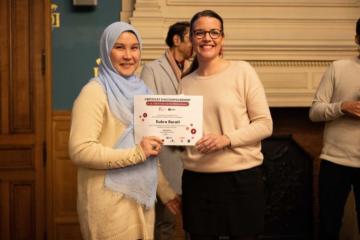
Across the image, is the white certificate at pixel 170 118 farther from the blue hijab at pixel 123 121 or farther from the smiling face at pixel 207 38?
the smiling face at pixel 207 38

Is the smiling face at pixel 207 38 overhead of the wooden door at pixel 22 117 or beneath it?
overhead

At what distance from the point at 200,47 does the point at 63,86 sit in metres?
2.02

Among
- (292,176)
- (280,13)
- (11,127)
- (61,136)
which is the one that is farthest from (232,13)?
(11,127)

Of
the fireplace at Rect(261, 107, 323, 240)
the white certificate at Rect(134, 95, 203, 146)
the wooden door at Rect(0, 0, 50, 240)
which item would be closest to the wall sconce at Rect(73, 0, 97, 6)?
the wooden door at Rect(0, 0, 50, 240)

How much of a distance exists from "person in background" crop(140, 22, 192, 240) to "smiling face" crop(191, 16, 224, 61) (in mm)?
780

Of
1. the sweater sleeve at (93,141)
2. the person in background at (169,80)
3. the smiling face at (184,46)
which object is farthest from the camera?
the smiling face at (184,46)

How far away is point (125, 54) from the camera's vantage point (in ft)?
5.93

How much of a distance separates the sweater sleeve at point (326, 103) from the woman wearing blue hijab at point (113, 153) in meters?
1.12

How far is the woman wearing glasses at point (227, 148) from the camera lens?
192 centimetres

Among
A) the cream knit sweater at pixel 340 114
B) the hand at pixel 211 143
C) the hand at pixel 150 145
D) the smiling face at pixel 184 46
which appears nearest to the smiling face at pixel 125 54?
the hand at pixel 150 145

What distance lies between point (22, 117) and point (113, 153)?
2.19m

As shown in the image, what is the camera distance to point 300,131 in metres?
3.89

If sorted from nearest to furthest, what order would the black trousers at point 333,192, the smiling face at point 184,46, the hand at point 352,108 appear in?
the hand at point 352,108 < the black trousers at point 333,192 < the smiling face at point 184,46

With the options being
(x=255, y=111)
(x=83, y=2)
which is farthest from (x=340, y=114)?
(x=83, y=2)
